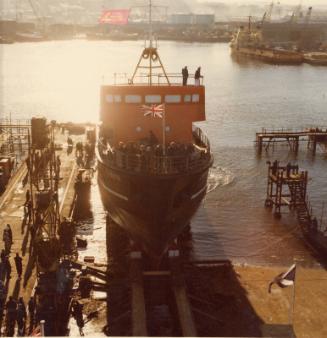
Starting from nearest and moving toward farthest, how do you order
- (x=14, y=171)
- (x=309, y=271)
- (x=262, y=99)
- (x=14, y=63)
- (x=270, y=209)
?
(x=309, y=271), (x=270, y=209), (x=14, y=171), (x=262, y=99), (x=14, y=63)

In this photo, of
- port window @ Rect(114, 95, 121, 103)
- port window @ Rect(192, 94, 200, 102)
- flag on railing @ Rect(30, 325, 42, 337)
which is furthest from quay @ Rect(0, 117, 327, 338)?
port window @ Rect(192, 94, 200, 102)

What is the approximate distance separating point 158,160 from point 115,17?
14.5m

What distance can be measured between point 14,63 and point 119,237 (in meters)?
131

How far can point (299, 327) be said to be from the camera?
74.1 feet

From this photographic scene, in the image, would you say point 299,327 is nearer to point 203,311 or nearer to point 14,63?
point 203,311

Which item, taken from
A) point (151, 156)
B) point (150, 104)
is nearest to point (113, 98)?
point (150, 104)

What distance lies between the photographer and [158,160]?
24.4 m

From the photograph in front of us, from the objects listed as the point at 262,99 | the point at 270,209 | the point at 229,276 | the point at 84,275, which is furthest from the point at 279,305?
the point at 262,99

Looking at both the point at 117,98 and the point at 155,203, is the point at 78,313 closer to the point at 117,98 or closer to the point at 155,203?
the point at 155,203

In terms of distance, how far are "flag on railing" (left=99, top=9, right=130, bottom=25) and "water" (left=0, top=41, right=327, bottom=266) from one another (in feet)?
41.6

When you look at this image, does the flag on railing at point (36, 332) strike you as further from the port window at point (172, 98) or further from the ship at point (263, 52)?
the ship at point (263, 52)

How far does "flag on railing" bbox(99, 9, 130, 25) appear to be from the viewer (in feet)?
112

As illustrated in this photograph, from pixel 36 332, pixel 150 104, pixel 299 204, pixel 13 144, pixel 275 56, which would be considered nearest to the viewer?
pixel 36 332

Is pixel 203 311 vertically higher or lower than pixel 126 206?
lower
